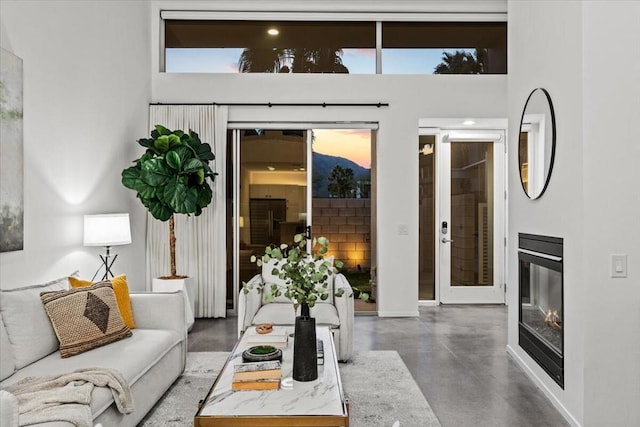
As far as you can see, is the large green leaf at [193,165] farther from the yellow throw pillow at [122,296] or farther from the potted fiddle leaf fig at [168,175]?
the yellow throw pillow at [122,296]

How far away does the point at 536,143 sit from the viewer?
3.38m

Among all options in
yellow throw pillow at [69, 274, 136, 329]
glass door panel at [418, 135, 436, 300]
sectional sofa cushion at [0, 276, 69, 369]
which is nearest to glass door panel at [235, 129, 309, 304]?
glass door panel at [418, 135, 436, 300]

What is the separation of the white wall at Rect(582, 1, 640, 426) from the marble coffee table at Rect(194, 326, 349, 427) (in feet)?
4.84

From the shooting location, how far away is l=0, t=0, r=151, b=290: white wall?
130 inches

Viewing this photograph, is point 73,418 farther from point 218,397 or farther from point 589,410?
point 589,410

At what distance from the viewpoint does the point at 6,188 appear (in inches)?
119

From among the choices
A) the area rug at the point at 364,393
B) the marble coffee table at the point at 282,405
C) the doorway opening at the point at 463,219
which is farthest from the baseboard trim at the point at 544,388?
the doorway opening at the point at 463,219

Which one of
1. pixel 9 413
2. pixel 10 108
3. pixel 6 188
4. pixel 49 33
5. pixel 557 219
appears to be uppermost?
pixel 49 33

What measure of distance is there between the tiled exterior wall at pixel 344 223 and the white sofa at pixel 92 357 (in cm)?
294

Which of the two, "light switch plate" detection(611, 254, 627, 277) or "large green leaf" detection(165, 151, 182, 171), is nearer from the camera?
"light switch plate" detection(611, 254, 627, 277)

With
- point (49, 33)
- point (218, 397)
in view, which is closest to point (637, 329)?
point (218, 397)

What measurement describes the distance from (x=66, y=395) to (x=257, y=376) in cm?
84

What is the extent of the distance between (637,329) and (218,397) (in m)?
2.27

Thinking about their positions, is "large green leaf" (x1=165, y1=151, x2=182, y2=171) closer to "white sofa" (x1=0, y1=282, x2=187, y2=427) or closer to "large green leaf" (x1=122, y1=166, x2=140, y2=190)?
"large green leaf" (x1=122, y1=166, x2=140, y2=190)
